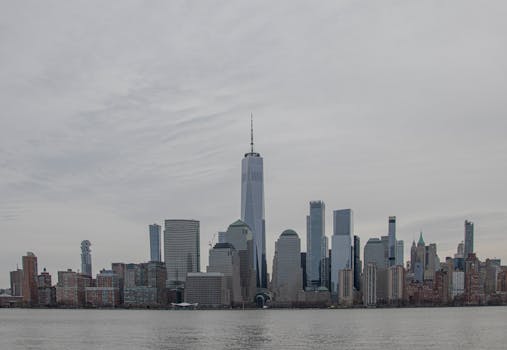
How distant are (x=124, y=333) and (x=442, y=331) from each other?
63.8m

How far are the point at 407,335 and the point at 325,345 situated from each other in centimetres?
2767

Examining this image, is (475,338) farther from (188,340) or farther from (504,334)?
(188,340)

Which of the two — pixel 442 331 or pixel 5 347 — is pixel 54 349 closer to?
pixel 5 347

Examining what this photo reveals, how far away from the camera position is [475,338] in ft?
386

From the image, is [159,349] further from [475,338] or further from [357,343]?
[475,338]

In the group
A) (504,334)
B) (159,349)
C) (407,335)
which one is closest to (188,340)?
(159,349)

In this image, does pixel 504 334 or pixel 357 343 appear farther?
pixel 504 334

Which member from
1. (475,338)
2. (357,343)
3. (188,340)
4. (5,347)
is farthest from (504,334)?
(5,347)

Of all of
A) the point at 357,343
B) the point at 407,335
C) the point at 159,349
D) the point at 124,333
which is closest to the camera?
the point at 159,349

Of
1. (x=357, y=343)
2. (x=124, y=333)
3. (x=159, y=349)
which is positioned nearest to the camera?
(x=159, y=349)

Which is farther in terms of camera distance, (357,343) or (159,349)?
(357,343)

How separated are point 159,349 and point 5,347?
25.1m

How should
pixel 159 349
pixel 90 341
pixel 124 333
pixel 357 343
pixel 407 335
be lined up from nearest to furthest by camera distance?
pixel 159 349, pixel 357 343, pixel 90 341, pixel 407 335, pixel 124 333

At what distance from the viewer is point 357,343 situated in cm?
10688
